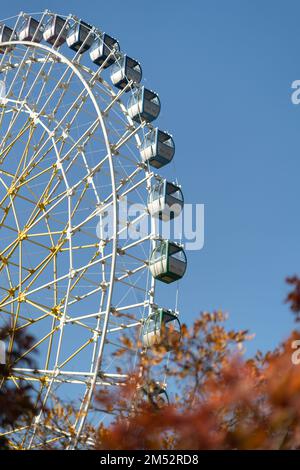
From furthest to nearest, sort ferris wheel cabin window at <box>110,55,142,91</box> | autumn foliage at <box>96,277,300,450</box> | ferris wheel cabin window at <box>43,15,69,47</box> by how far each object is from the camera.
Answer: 1. ferris wheel cabin window at <box>43,15,69,47</box>
2. ferris wheel cabin window at <box>110,55,142,91</box>
3. autumn foliage at <box>96,277,300,450</box>

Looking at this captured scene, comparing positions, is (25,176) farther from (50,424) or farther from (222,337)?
(222,337)

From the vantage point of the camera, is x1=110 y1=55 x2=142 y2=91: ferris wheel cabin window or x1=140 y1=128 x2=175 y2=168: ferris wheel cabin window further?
x1=110 y1=55 x2=142 y2=91: ferris wheel cabin window

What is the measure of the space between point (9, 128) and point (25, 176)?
2.62m

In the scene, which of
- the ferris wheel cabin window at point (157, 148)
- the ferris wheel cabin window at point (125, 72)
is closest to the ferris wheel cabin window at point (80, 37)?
the ferris wheel cabin window at point (125, 72)

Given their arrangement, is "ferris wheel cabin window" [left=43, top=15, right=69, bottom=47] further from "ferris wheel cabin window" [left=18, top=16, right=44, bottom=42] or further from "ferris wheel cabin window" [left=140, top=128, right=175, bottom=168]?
"ferris wheel cabin window" [left=140, top=128, right=175, bottom=168]

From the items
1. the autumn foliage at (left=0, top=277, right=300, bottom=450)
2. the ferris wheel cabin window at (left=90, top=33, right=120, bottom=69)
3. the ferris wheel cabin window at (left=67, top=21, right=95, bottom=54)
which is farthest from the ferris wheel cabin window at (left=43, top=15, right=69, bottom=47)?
the autumn foliage at (left=0, top=277, right=300, bottom=450)

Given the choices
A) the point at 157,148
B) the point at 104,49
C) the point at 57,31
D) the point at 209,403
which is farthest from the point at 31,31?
the point at 209,403

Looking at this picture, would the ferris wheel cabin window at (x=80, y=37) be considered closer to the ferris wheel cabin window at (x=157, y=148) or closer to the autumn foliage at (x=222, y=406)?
the ferris wheel cabin window at (x=157, y=148)

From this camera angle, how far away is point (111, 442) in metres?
8.57

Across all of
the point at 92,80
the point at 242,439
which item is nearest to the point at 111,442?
the point at 242,439

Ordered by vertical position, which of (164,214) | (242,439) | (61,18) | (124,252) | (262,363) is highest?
(61,18)

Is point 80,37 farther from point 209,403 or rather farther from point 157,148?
point 209,403

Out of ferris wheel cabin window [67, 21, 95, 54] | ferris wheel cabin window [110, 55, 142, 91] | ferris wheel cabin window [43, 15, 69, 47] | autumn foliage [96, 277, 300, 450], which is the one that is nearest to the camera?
autumn foliage [96, 277, 300, 450]
